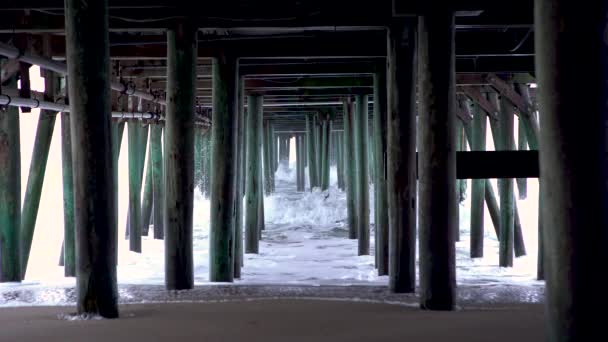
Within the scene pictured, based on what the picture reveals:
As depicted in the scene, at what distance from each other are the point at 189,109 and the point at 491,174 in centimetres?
273

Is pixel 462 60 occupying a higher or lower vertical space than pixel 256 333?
higher

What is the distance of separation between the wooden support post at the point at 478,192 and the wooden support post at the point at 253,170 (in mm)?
3380

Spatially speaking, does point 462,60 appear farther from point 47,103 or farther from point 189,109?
point 47,103

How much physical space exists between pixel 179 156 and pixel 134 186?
5296mm

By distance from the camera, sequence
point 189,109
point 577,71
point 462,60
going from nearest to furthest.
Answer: point 577,71, point 189,109, point 462,60

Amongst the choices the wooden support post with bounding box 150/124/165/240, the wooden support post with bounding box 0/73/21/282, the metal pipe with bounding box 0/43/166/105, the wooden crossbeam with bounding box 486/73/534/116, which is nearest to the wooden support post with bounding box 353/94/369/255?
the wooden crossbeam with bounding box 486/73/534/116

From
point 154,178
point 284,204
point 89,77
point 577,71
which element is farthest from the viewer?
point 284,204

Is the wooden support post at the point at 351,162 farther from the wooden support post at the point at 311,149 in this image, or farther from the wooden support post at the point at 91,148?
the wooden support post at the point at 91,148

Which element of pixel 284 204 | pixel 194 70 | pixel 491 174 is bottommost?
pixel 284 204

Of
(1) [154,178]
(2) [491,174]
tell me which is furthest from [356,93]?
(2) [491,174]

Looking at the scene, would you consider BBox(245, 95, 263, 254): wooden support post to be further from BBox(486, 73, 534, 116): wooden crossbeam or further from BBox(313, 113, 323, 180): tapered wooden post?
BBox(313, 113, 323, 180): tapered wooden post

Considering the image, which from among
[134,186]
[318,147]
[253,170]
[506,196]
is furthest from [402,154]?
[318,147]

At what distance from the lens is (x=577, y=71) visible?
7.00 ft

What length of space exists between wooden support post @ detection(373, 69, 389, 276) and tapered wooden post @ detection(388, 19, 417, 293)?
1.84 metres
